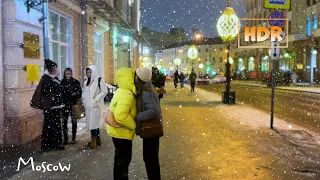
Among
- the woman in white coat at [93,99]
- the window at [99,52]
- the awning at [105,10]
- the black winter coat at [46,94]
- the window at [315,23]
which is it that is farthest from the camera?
the window at [315,23]

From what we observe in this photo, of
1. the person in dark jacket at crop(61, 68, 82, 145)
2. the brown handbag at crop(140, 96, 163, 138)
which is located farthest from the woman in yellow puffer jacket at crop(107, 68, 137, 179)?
the person in dark jacket at crop(61, 68, 82, 145)

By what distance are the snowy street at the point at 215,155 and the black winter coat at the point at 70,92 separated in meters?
0.98

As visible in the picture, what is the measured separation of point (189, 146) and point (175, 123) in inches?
142

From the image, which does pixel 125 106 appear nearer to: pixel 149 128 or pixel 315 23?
pixel 149 128

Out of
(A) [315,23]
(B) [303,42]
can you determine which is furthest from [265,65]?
(A) [315,23]

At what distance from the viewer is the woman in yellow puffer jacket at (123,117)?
4.66m

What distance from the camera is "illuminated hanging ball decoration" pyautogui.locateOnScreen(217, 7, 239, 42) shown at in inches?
620

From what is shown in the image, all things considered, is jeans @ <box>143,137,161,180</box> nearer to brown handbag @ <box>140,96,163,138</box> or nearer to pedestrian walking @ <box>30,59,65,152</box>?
brown handbag @ <box>140,96,163,138</box>

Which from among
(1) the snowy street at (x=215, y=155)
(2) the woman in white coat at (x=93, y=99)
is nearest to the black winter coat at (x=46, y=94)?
(2) the woman in white coat at (x=93, y=99)

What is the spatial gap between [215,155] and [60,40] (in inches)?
327

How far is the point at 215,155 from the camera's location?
24.4 ft

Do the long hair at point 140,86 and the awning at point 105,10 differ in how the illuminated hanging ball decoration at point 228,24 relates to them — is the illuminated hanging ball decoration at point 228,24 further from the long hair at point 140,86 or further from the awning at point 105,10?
the long hair at point 140,86

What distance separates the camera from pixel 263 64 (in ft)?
196

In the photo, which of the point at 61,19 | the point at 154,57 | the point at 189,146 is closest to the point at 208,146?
the point at 189,146
